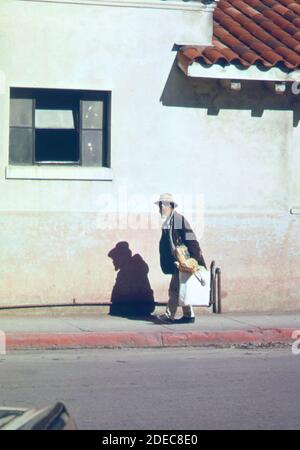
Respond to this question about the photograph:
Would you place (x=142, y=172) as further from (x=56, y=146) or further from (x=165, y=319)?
(x=165, y=319)

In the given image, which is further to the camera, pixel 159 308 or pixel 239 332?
pixel 159 308

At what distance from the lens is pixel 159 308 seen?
14477 mm

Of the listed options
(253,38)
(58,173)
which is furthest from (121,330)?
(253,38)

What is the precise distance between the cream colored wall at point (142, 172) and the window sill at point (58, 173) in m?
0.09

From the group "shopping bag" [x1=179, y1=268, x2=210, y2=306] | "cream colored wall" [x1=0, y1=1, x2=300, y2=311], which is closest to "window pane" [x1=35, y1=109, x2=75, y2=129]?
"cream colored wall" [x1=0, y1=1, x2=300, y2=311]

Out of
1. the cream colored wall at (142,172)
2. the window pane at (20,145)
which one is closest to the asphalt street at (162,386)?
the cream colored wall at (142,172)

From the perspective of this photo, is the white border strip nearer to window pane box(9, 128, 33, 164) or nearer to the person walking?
window pane box(9, 128, 33, 164)

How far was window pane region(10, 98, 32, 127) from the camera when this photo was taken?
14.0 meters

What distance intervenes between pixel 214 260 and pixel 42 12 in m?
4.37

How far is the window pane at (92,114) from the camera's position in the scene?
46.7 feet

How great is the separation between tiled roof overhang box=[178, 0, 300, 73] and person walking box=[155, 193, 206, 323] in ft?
6.84
